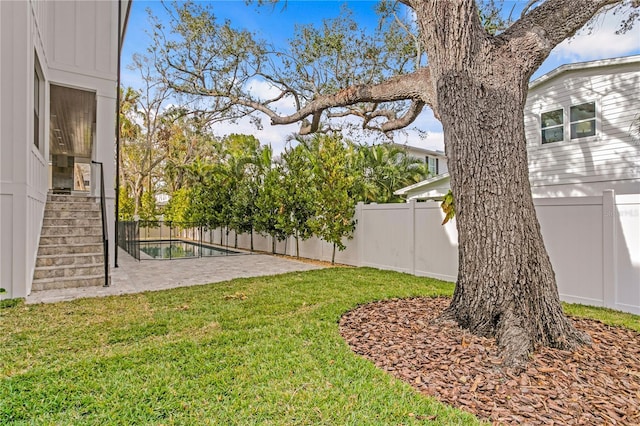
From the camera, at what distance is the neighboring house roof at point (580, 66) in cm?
901

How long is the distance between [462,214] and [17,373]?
4473mm

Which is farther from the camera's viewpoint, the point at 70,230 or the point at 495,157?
the point at 70,230

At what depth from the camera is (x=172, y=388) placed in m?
2.84

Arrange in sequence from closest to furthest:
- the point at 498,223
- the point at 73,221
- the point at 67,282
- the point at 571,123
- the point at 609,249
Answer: the point at 498,223 → the point at 609,249 → the point at 67,282 → the point at 73,221 → the point at 571,123

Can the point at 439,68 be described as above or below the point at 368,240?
above

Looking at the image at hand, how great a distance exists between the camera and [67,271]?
6.74 m

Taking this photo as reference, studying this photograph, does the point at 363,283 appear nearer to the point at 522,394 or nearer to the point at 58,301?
the point at 522,394

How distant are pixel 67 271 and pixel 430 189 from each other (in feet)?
40.0

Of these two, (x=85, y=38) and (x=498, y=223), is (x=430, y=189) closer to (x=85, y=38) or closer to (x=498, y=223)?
(x=498, y=223)

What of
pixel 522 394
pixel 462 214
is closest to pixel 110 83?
pixel 462 214

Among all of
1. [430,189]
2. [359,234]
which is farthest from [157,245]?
[430,189]

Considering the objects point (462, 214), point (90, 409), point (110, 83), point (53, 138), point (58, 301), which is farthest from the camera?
point (53, 138)

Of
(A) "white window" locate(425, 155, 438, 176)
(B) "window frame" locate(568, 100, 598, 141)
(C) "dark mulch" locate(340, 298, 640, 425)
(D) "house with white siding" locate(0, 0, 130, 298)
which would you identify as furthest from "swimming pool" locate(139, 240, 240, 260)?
(A) "white window" locate(425, 155, 438, 176)

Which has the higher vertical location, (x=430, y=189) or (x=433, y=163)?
(x=433, y=163)
